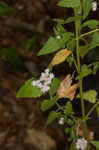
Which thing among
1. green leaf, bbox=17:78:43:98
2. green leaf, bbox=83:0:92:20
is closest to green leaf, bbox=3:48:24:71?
green leaf, bbox=17:78:43:98

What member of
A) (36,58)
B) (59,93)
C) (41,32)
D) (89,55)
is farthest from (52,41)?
(41,32)

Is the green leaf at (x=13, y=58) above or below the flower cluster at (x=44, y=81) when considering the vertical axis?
below

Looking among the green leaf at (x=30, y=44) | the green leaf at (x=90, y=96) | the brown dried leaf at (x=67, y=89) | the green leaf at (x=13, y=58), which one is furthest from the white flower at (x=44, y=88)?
the green leaf at (x=30, y=44)

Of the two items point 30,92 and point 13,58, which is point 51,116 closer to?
point 30,92

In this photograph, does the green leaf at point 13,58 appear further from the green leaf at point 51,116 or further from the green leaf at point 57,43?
the green leaf at point 57,43

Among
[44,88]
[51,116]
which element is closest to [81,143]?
[51,116]

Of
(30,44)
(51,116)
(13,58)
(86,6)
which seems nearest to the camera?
(86,6)

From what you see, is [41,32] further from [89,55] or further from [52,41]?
[52,41]

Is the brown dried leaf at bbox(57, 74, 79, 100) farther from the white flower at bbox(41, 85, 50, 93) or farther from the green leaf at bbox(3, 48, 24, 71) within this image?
the green leaf at bbox(3, 48, 24, 71)
